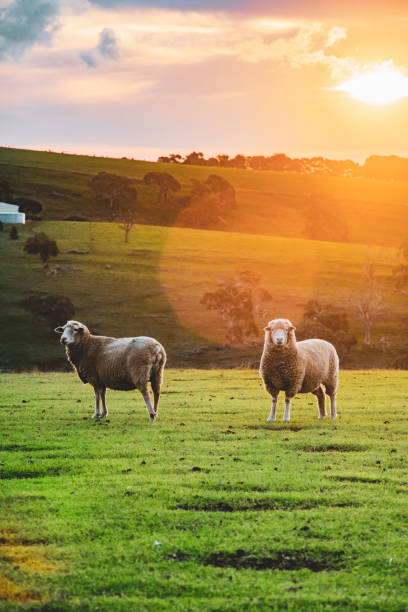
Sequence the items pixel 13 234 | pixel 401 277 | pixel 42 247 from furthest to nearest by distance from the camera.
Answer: pixel 13 234
pixel 401 277
pixel 42 247

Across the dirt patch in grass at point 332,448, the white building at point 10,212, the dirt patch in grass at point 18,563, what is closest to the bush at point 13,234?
the white building at point 10,212

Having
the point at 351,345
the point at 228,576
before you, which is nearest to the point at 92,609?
the point at 228,576

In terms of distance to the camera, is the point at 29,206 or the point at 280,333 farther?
the point at 29,206

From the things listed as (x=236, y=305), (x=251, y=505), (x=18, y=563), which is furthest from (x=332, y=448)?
(x=236, y=305)

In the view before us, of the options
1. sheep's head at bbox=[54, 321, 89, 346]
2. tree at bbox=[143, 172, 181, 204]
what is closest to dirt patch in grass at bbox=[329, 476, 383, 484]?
sheep's head at bbox=[54, 321, 89, 346]

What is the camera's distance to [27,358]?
2689 inches

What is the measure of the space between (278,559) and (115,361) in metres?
10.7

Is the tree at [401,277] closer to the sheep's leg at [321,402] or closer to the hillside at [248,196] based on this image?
the hillside at [248,196]

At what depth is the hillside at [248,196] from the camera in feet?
463

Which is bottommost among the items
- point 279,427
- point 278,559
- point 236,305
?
point 236,305

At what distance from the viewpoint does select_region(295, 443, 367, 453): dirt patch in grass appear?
1501 centimetres

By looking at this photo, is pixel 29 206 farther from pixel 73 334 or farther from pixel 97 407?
pixel 97 407

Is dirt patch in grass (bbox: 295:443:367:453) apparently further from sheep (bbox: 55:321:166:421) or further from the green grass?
the green grass

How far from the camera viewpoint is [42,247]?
93.2m
